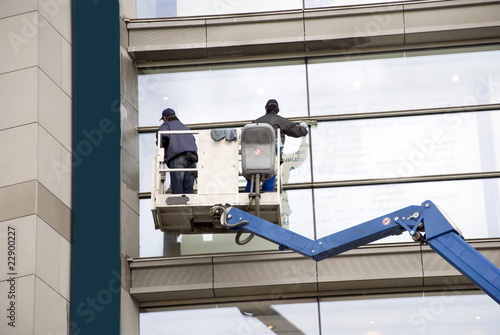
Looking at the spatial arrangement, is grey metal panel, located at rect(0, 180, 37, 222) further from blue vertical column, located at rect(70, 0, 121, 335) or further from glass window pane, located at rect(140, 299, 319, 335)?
glass window pane, located at rect(140, 299, 319, 335)

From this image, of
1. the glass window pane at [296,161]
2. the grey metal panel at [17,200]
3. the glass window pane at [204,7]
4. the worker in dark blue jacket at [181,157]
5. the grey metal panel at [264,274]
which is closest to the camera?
the grey metal panel at [17,200]

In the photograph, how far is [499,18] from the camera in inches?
870

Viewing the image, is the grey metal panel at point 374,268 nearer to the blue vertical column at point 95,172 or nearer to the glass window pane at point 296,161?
the glass window pane at point 296,161

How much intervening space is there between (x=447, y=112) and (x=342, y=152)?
2.29 metres

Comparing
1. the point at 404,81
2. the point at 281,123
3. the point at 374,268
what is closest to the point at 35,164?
the point at 281,123

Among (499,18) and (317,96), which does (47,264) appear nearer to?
(317,96)

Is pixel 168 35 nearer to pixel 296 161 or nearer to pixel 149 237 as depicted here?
pixel 296 161

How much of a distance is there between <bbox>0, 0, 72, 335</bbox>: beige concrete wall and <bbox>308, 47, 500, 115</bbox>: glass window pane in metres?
5.46

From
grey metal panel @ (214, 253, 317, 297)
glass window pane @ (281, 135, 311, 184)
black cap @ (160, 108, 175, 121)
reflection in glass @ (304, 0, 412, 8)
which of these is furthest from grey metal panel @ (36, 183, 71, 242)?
reflection in glass @ (304, 0, 412, 8)

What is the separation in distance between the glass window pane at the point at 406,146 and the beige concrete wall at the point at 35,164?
5.34 metres

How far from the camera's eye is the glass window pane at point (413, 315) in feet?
66.7

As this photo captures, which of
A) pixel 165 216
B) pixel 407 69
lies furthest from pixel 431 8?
pixel 165 216

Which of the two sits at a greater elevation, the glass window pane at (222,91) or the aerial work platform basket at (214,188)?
the glass window pane at (222,91)

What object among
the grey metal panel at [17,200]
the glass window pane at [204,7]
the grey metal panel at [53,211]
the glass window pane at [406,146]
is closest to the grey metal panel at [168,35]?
the glass window pane at [204,7]
